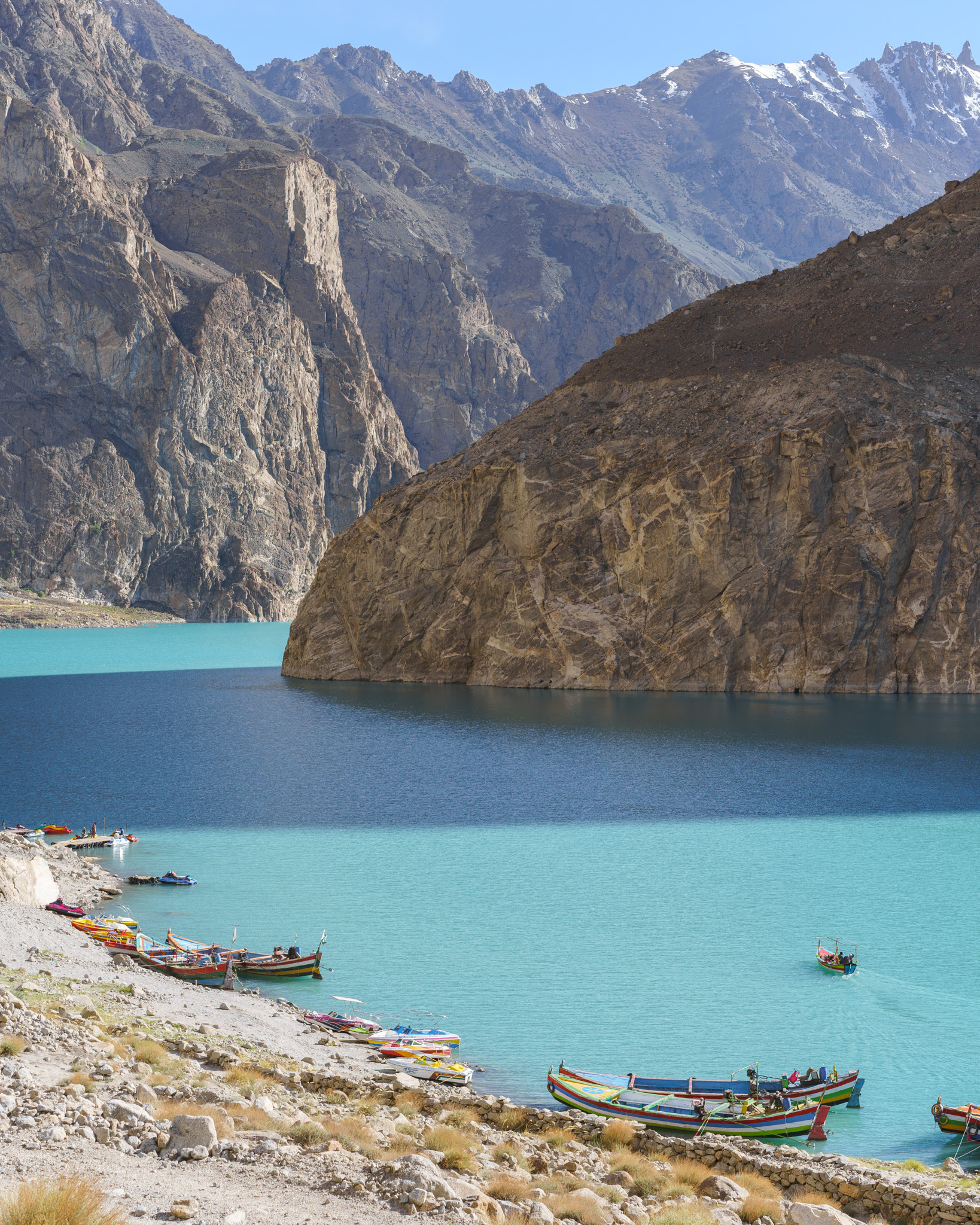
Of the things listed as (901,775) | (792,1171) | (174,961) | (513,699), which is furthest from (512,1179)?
(513,699)

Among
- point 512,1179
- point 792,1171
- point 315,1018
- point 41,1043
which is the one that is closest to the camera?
point 512,1179

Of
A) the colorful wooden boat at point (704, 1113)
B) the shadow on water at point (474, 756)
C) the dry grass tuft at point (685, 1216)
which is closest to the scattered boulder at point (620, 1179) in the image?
the dry grass tuft at point (685, 1216)

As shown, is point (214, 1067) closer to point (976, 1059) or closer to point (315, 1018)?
point (315, 1018)

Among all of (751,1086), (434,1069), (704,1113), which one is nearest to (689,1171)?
(704,1113)

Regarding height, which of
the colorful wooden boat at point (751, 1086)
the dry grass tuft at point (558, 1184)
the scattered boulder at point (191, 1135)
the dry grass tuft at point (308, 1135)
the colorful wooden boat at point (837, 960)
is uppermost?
the scattered boulder at point (191, 1135)

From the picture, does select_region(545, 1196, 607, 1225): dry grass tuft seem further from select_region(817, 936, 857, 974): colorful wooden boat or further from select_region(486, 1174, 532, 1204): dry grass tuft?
select_region(817, 936, 857, 974): colorful wooden boat

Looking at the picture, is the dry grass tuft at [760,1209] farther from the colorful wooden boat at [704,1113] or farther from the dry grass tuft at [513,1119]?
the colorful wooden boat at [704,1113]
